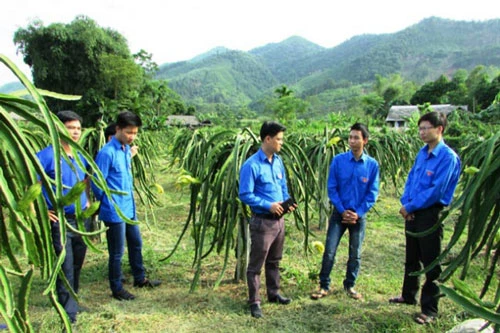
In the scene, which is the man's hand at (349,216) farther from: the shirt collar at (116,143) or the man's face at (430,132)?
the shirt collar at (116,143)

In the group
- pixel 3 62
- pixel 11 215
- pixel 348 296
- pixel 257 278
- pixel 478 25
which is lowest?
pixel 348 296

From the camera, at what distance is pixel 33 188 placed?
89 cm

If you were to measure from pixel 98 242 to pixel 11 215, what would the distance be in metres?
3.96

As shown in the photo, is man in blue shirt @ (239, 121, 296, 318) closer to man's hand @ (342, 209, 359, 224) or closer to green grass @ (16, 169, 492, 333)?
green grass @ (16, 169, 492, 333)

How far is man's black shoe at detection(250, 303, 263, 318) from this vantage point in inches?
111

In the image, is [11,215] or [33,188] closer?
[33,188]

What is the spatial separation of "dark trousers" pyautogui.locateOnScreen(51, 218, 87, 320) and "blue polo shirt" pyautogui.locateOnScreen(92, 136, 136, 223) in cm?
29

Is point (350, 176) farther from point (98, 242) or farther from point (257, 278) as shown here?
point (98, 242)

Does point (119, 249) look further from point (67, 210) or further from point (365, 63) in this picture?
point (365, 63)

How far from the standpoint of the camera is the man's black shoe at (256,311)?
9.25 feet

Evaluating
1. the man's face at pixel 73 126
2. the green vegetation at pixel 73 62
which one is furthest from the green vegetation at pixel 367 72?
the man's face at pixel 73 126

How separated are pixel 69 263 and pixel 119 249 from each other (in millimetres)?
479

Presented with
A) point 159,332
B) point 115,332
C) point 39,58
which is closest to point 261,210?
point 159,332

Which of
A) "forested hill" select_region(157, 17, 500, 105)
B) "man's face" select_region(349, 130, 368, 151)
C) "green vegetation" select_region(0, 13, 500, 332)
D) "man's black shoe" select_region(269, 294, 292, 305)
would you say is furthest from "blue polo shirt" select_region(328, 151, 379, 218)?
"forested hill" select_region(157, 17, 500, 105)
